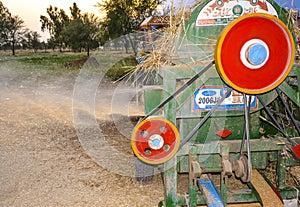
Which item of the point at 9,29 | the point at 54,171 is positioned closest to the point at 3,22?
the point at 9,29

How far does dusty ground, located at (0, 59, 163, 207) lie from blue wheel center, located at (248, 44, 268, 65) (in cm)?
222

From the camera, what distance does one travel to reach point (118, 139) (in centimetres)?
585

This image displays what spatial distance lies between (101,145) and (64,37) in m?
23.1

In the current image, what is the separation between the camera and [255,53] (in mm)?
2023

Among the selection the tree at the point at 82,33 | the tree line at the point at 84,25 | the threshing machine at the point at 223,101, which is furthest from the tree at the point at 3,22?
the threshing machine at the point at 223,101

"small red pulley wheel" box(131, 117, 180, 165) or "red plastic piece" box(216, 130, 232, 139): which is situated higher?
"small red pulley wheel" box(131, 117, 180, 165)

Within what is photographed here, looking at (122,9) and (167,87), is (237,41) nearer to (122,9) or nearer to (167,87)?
(167,87)

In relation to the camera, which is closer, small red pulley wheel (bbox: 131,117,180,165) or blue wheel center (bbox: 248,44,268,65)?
blue wheel center (bbox: 248,44,268,65)

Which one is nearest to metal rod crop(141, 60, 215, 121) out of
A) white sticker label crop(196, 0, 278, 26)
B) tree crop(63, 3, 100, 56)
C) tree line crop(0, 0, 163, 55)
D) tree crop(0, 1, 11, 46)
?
white sticker label crop(196, 0, 278, 26)

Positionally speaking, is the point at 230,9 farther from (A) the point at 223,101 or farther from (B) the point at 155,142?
(B) the point at 155,142

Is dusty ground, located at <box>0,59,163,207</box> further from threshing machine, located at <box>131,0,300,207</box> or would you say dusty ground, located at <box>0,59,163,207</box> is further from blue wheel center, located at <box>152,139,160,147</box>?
blue wheel center, located at <box>152,139,160,147</box>

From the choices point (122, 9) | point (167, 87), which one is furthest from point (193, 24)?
point (122, 9)

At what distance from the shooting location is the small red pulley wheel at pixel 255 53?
2.00 metres

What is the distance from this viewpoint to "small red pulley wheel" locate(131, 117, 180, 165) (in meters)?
2.37
